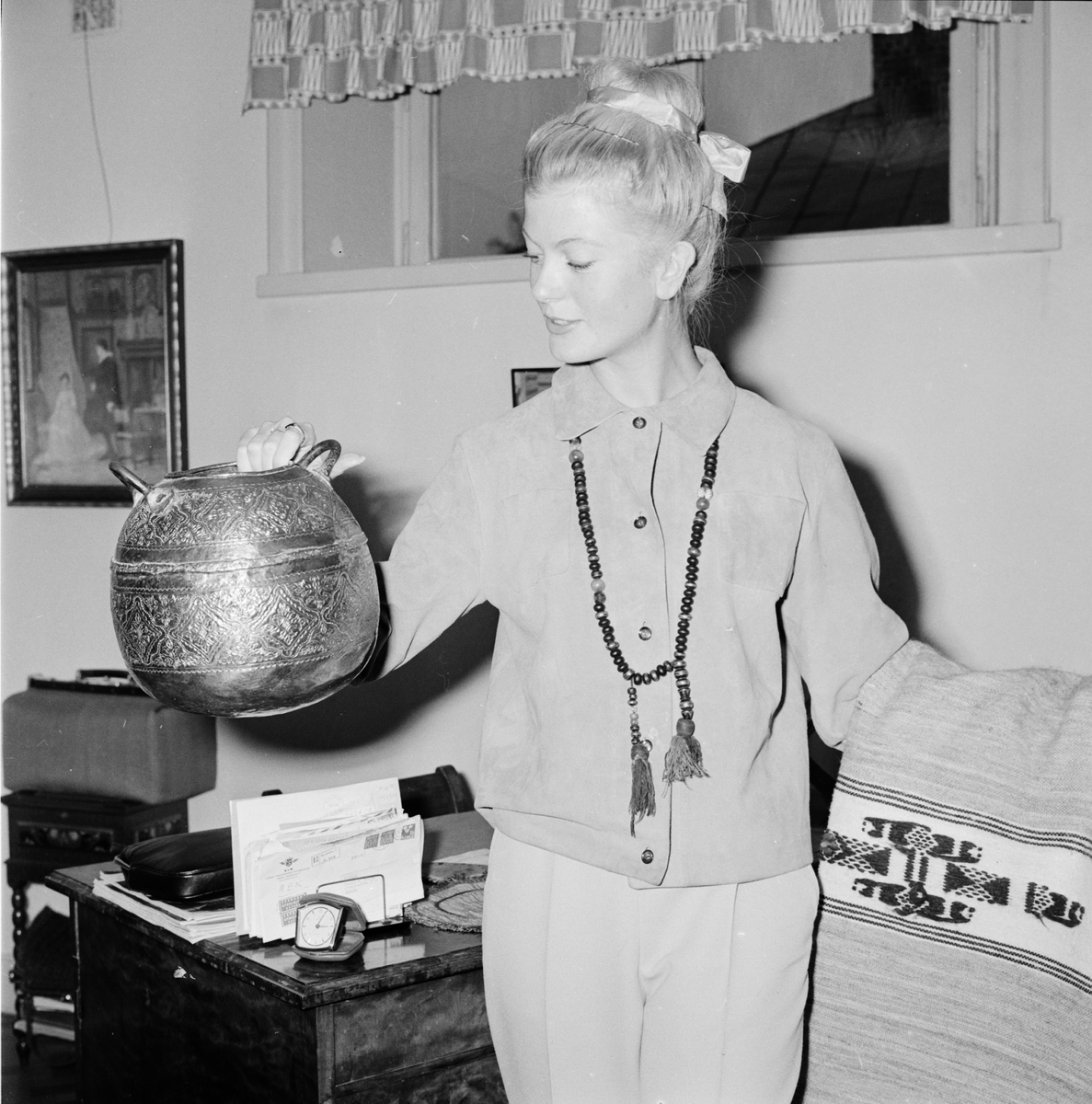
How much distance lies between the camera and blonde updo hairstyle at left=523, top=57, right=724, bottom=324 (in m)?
1.65

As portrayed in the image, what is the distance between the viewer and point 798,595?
1814mm

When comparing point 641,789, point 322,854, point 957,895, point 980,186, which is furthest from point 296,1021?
point 980,186

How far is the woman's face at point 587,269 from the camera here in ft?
5.42

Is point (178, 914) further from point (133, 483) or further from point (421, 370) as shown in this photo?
point (421, 370)

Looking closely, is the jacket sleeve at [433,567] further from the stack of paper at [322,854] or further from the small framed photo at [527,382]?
the small framed photo at [527,382]

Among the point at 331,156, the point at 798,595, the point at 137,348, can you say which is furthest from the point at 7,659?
the point at 798,595

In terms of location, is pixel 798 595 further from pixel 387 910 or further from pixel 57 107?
pixel 57 107

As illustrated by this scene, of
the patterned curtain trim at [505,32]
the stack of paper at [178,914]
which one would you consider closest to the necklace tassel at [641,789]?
the stack of paper at [178,914]

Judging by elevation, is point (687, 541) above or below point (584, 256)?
below

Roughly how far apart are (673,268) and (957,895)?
3.00 feet

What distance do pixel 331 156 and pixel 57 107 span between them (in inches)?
40.9

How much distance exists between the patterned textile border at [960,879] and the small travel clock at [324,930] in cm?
78

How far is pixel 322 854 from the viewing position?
2268 mm

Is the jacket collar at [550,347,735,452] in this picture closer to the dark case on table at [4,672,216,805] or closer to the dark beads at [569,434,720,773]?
the dark beads at [569,434,720,773]
